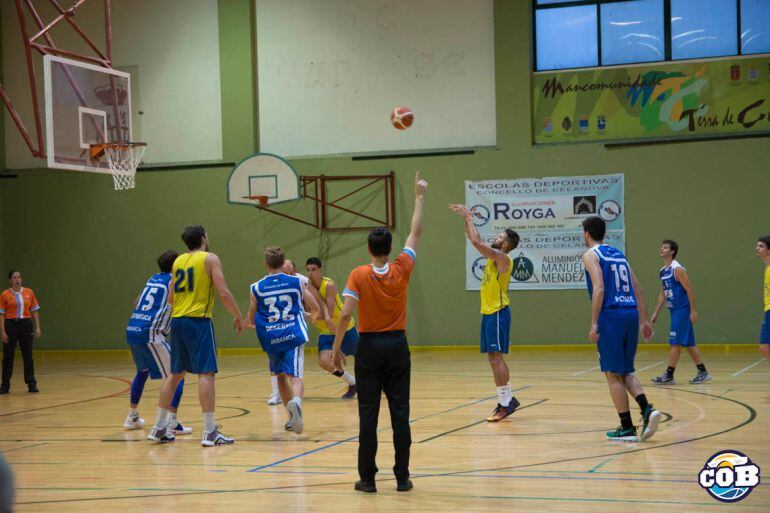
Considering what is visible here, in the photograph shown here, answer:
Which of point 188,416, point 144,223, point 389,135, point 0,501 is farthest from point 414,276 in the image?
point 0,501

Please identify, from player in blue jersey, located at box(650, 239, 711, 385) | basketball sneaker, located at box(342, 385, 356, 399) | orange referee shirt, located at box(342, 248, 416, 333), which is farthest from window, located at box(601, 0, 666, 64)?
orange referee shirt, located at box(342, 248, 416, 333)

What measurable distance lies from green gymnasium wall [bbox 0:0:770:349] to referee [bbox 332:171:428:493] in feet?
43.6

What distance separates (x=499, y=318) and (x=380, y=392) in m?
3.66

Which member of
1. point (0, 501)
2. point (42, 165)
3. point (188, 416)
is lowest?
point (188, 416)

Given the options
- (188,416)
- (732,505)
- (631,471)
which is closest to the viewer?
(732,505)

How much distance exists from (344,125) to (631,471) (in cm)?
1465

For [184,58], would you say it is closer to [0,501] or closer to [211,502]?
[211,502]

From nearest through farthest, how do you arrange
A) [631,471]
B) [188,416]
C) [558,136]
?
1. [631,471]
2. [188,416]
3. [558,136]

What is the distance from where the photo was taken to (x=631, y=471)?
6.58 meters

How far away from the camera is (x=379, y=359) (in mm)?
6172

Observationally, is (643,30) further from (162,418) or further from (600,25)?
(162,418)

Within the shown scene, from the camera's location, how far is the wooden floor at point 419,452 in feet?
19.6

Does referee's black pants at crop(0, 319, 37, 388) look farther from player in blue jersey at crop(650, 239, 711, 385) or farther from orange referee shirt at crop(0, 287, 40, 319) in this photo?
player in blue jersey at crop(650, 239, 711, 385)

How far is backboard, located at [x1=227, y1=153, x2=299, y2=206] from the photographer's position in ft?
62.1
